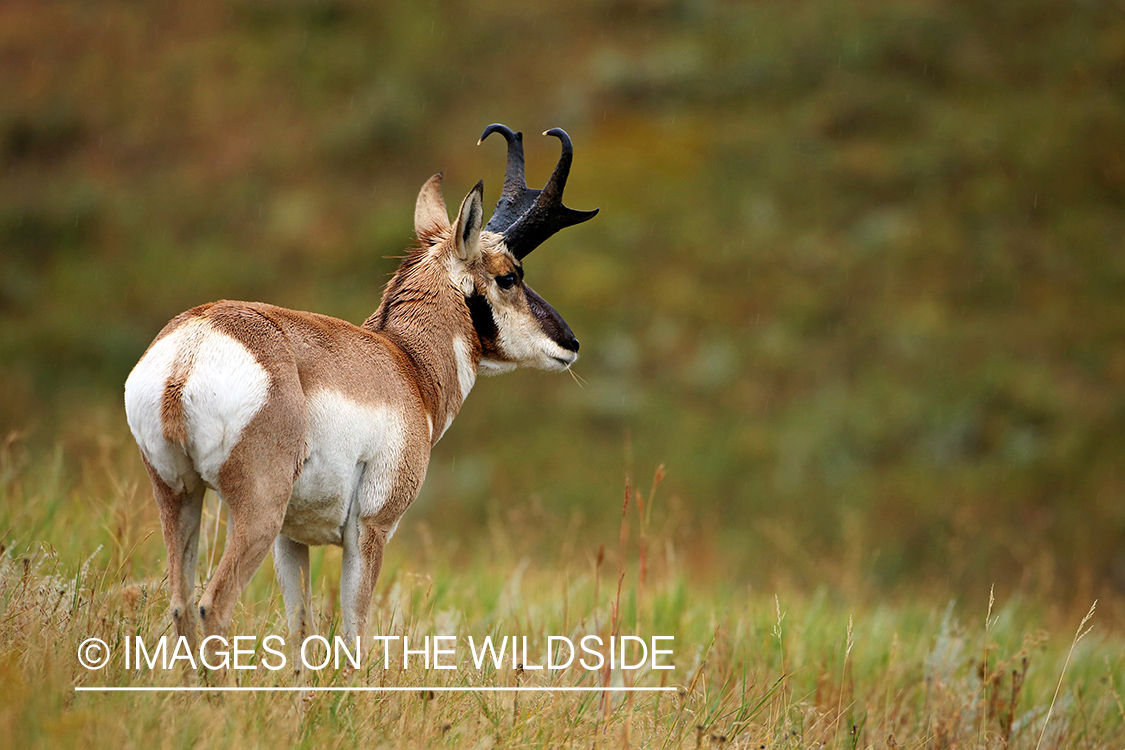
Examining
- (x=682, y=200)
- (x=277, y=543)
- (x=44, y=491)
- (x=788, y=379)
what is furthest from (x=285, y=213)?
(x=277, y=543)

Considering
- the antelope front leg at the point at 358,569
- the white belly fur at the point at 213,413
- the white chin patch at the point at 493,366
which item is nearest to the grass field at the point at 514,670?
the antelope front leg at the point at 358,569

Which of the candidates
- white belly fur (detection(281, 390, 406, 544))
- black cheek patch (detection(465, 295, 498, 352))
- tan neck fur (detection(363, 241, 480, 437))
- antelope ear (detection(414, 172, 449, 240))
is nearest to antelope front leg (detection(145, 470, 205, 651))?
white belly fur (detection(281, 390, 406, 544))

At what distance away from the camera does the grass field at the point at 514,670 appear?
3.45 metres

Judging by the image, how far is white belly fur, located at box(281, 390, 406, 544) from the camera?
3846 mm

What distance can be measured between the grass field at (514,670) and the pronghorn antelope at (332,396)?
414mm

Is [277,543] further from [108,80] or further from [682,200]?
[108,80]

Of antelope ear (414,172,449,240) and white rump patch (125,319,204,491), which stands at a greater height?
antelope ear (414,172,449,240)

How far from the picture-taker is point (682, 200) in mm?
19953

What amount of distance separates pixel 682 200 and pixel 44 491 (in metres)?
15.8

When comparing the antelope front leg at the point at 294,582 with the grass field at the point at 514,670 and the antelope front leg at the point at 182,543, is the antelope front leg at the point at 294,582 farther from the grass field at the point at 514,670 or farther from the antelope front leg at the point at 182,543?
the antelope front leg at the point at 182,543

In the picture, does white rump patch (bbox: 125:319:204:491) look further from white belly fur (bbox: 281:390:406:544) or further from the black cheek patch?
the black cheek patch

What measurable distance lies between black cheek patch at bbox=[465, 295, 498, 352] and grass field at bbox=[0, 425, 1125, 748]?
55.3 inches

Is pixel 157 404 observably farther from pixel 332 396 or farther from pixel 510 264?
pixel 510 264

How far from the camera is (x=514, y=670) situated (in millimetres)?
4566
